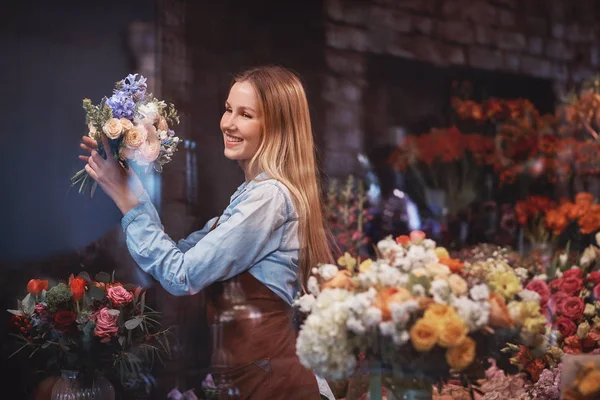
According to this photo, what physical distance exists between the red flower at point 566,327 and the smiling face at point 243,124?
1.35 m

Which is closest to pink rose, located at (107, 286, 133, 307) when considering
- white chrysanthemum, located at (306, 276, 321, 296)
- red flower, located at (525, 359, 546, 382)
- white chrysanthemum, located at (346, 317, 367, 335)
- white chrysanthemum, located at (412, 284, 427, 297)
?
white chrysanthemum, located at (306, 276, 321, 296)

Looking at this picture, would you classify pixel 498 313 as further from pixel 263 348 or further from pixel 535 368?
pixel 535 368

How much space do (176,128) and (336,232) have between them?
43.0 inches

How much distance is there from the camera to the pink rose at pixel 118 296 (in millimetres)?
2701

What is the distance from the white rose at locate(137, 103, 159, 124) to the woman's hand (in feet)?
0.42

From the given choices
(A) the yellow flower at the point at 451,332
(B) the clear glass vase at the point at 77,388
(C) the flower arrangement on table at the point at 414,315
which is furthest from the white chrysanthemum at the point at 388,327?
(B) the clear glass vase at the point at 77,388

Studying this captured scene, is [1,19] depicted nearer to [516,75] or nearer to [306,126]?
[306,126]

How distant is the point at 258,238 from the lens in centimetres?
250

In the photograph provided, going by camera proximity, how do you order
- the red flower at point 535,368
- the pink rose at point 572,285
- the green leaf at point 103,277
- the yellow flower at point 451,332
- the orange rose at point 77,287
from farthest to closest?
the pink rose at point 572,285 → the red flower at point 535,368 → the green leaf at point 103,277 → the orange rose at point 77,287 → the yellow flower at point 451,332

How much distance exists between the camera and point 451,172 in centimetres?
477

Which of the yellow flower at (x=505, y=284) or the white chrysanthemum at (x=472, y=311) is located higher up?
the yellow flower at (x=505, y=284)

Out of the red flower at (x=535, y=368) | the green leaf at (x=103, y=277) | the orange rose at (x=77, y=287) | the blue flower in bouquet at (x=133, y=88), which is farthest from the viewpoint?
the red flower at (x=535, y=368)

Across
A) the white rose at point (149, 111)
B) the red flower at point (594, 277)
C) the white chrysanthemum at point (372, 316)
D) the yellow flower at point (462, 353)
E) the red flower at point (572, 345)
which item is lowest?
the red flower at point (572, 345)

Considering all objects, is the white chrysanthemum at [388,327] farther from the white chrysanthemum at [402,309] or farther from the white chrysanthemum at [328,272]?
the white chrysanthemum at [328,272]
